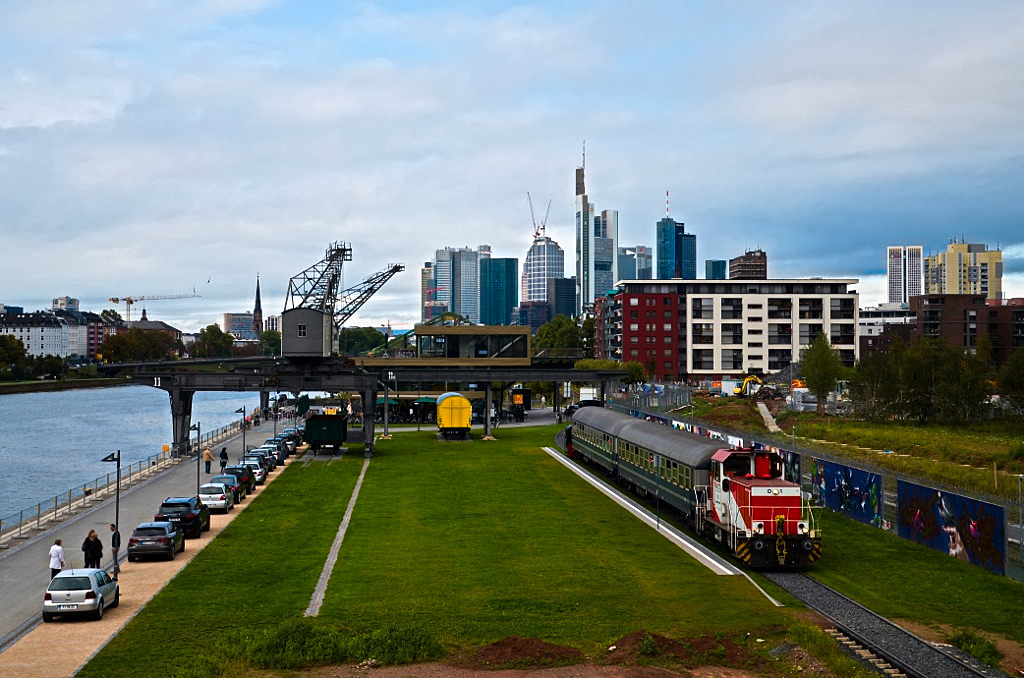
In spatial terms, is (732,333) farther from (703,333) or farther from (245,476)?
(245,476)

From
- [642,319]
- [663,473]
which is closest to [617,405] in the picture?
[663,473]

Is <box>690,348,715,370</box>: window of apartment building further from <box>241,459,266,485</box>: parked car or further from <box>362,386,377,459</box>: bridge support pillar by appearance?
<box>241,459,266,485</box>: parked car

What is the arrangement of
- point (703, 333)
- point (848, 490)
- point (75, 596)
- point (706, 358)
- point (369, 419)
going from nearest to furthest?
1. point (75, 596)
2. point (848, 490)
3. point (369, 419)
4. point (703, 333)
5. point (706, 358)

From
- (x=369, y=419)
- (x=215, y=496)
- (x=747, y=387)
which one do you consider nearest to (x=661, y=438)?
(x=215, y=496)

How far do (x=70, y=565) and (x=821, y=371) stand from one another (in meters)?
88.6

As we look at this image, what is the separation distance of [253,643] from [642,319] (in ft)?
469

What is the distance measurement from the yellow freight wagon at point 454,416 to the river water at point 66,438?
30.2 metres

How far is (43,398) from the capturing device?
197375 millimetres

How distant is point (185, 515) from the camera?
40.5 m

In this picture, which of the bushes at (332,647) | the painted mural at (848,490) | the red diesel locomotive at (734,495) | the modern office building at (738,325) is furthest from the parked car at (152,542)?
the modern office building at (738,325)

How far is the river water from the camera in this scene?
77.4m

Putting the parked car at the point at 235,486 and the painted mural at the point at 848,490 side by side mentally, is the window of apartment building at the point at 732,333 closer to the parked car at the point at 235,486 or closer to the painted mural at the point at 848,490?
the painted mural at the point at 848,490

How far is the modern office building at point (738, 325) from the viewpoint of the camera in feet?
522

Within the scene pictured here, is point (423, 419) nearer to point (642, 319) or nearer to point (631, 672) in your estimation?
point (642, 319)
